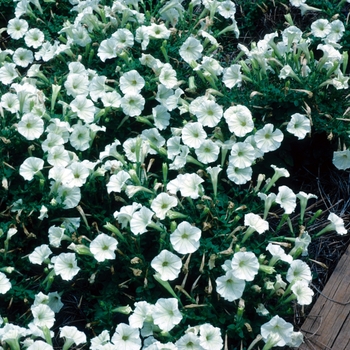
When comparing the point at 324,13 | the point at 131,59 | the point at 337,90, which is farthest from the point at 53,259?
the point at 324,13

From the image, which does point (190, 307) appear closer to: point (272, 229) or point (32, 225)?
point (272, 229)

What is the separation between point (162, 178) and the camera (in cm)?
319

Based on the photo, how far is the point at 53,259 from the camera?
2.85m

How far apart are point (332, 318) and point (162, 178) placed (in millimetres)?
1136

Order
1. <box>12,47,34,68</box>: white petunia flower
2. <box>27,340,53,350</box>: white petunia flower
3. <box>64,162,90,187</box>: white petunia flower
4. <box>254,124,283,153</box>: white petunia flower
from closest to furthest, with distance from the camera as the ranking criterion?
<box>27,340,53,350</box>: white petunia flower
<box>64,162,90,187</box>: white petunia flower
<box>254,124,283,153</box>: white petunia flower
<box>12,47,34,68</box>: white petunia flower

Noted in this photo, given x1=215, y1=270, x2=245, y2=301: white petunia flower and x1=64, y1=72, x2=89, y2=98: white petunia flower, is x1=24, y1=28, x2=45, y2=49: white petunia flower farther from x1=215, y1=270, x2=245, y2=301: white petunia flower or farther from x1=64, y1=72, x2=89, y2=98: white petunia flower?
x1=215, y1=270, x2=245, y2=301: white petunia flower

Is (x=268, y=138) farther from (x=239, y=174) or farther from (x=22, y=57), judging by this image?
(x=22, y=57)

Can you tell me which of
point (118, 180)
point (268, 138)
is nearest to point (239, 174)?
point (268, 138)

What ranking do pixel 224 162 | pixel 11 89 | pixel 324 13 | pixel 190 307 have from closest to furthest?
pixel 190 307 < pixel 224 162 < pixel 11 89 < pixel 324 13

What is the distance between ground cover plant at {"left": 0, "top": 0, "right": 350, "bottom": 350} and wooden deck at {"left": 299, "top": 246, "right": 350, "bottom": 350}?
113mm

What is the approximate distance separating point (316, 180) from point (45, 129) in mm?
1582

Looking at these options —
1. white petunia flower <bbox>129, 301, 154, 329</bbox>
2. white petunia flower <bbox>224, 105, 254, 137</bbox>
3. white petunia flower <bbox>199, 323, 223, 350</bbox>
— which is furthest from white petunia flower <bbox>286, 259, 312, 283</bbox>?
white petunia flower <bbox>224, 105, 254, 137</bbox>

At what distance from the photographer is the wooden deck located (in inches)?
108

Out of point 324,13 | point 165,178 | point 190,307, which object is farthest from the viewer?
point 324,13
